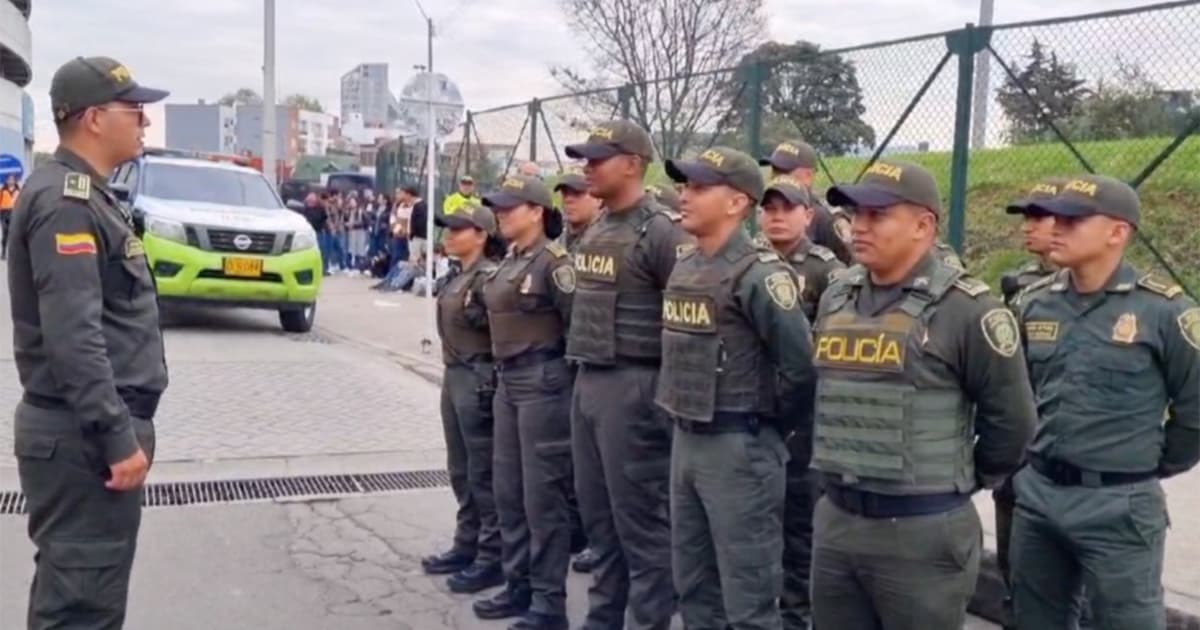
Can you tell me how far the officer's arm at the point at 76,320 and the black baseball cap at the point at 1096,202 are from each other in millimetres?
2830

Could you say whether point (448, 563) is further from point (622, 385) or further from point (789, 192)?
point (789, 192)

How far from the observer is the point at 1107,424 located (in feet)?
11.5

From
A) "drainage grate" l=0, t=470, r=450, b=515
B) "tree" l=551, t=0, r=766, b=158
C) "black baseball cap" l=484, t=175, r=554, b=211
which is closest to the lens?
"black baseball cap" l=484, t=175, r=554, b=211

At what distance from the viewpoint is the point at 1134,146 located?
22.8 ft

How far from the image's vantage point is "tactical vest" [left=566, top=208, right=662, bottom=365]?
14.2 feet

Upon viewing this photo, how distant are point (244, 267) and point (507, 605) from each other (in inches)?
317

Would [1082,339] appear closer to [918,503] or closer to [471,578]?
[918,503]

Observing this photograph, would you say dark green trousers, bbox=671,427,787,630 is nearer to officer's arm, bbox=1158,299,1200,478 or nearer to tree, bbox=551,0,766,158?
officer's arm, bbox=1158,299,1200,478

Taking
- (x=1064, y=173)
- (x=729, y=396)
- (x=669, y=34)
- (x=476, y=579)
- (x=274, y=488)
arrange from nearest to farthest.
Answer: (x=729, y=396), (x=476, y=579), (x=274, y=488), (x=1064, y=173), (x=669, y=34)

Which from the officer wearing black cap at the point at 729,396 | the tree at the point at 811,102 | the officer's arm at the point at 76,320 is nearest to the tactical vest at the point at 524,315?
the officer wearing black cap at the point at 729,396

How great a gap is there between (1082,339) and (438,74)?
32.1ft

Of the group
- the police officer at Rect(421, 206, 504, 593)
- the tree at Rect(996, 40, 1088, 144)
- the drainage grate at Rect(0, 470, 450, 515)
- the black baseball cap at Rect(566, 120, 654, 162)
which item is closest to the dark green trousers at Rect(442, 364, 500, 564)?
the police officer at Rect(421, 206, 504, 593)

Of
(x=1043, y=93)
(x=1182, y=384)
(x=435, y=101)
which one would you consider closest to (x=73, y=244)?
(x=1182, y=384)

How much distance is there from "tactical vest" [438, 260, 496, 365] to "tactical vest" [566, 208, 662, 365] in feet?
2.84
